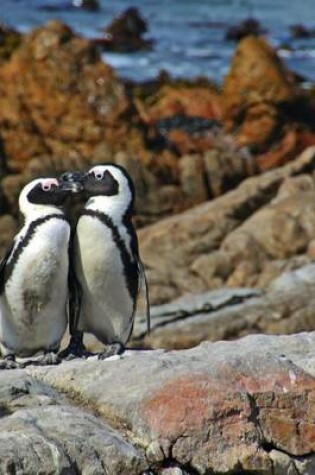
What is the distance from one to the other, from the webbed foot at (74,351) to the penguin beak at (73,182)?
85 cm

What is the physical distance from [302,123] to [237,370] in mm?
19893

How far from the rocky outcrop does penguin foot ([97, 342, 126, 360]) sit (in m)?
0.60


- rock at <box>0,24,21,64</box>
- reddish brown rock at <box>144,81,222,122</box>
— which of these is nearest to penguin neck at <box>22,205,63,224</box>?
rock at <box>0,24,21,64</box>

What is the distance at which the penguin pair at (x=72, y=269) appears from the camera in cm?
888

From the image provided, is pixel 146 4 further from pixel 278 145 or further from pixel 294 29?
pixel 278 145

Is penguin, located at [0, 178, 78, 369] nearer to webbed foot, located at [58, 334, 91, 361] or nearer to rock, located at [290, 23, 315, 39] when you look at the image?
webbed foot, located at [58, 334, 91, 361]

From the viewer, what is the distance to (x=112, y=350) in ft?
29.3

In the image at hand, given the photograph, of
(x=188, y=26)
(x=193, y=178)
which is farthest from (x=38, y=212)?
(x=188, y=26)

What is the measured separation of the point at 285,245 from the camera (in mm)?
17172

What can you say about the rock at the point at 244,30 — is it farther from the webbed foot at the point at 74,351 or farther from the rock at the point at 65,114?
the webbed foot at the point at 74,351

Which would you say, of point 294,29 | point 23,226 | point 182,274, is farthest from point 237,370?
point 294,29

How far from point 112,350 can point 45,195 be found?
0.96m

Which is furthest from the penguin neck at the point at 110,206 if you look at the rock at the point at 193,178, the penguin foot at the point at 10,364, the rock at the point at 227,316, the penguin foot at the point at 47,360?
the rock at the point at 193,178

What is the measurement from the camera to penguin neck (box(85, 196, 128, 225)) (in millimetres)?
9023
